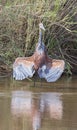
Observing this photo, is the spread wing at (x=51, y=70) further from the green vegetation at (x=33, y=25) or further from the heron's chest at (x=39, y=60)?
the green vegetation at (x=33, y=25)

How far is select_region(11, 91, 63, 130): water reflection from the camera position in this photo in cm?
718

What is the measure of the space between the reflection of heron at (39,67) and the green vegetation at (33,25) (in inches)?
41.2

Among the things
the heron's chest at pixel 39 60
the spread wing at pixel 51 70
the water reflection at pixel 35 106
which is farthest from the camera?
the heron's chest at pixel 39 60

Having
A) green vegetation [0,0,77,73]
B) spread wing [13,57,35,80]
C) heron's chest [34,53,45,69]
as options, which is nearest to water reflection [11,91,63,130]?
spread wing [13,57,35,80]

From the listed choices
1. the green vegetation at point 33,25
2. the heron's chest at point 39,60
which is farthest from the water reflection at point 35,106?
the green vegetation at point 33,25

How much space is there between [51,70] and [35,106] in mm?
2656

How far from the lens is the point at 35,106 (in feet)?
26.7

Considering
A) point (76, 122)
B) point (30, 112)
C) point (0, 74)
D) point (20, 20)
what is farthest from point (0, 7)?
point (76, 122)

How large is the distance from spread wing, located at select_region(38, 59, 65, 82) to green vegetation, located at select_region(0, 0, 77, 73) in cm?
123

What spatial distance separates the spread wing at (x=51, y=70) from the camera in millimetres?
10555

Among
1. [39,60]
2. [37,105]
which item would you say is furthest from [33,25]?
[37,105]

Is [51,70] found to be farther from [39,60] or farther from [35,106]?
[35,106]

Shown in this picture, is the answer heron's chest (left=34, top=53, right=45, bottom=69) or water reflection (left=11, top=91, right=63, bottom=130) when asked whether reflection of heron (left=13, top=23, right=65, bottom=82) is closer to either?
heron's chest (left=34, top=53, right=45, bottom=69)

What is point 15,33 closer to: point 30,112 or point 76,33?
point 76,33
